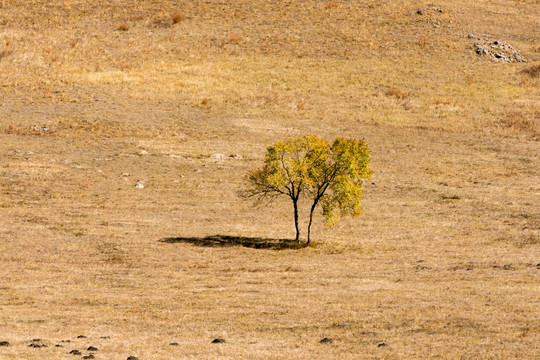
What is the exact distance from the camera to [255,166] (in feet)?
219

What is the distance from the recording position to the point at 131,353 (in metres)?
24.4

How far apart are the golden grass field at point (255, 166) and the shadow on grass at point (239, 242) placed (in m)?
0.51

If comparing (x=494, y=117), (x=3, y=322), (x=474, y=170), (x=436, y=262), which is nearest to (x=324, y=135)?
(x=474, y=170)

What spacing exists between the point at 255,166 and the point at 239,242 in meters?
20.7

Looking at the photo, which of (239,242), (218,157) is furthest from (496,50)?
(239,242)

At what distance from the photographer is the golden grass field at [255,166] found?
96.5 ft

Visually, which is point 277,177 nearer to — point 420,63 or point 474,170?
point 474,170

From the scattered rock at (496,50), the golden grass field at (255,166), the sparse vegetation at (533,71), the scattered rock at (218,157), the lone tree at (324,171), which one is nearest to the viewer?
the golden grass field at (255,166)

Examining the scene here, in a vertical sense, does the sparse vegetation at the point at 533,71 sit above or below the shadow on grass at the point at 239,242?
above

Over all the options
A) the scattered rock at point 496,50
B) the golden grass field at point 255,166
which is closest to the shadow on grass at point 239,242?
the golden grass field at point 255,166

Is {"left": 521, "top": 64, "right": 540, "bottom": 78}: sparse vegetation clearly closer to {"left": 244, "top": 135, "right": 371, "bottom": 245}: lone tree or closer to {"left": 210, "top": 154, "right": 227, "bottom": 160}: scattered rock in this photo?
{"left": 210, "top": 154, "right": 227, "bottom": 160}: scattered rock

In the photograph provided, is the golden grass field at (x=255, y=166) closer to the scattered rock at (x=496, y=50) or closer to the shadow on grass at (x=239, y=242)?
the shadow on grass at (x=239, y=242)

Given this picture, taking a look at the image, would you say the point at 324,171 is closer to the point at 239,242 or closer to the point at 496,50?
the point at 239,242

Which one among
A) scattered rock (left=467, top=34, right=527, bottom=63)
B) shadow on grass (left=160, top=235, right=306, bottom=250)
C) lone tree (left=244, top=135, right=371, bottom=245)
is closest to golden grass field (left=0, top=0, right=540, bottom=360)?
shadow on grass (left=160, top=235, right=306, bottom=250)
